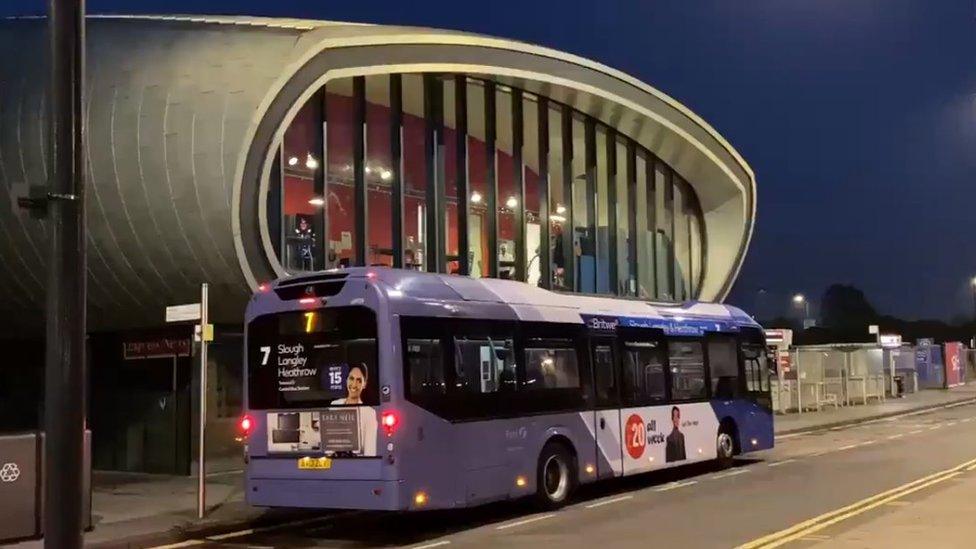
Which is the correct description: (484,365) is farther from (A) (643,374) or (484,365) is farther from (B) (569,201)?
(B) (569,201)

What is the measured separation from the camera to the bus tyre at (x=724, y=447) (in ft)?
62.4

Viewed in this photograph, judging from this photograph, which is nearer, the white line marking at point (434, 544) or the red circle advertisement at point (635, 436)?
the white line marking at point (434, 544)

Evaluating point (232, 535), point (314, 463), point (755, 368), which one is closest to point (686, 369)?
point (755, 368)

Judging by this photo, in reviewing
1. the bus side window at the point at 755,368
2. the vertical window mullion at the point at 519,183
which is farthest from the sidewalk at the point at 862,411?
the vertical window mullion at the point at 519,183

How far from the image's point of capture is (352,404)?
12391 millimetres

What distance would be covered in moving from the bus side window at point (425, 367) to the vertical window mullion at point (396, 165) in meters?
10.8

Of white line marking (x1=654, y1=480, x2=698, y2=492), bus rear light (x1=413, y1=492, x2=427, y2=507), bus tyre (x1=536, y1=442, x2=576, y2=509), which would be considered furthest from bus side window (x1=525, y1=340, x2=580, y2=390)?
bus rear light (x1=413, y1=492, x2=427, y2=507)

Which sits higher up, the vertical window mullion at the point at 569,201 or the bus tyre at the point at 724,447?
the vertical window mullion at the point at 569,201

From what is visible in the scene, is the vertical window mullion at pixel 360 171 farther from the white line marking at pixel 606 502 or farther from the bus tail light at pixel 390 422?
the bus tail light at pixel 390 422

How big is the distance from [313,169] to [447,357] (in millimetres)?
9643

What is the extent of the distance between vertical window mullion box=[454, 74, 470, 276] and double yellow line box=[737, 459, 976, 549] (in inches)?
477

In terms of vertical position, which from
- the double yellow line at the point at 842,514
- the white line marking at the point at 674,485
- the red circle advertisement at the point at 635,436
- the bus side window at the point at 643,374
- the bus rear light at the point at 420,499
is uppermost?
the bus side window at the point at 643,374

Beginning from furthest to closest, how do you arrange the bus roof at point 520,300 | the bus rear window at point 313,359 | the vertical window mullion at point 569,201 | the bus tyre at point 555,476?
the vertical window mullion at point 569,201 → the bus tyre at point 555,476 → the bus roof at point 520,300 → the bus rear window at point 313,359

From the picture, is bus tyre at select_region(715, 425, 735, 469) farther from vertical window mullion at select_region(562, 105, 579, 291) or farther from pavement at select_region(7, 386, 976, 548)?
vertical window mullion at select_region(562, 105, 579, 291)
